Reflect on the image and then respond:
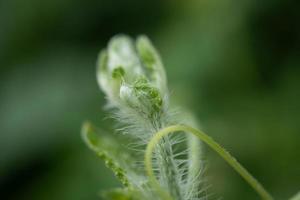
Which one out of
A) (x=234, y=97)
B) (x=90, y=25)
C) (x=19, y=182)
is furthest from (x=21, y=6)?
(x=234, y=97)

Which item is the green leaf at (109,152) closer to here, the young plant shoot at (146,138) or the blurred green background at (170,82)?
the young plant shoot at (146,138)

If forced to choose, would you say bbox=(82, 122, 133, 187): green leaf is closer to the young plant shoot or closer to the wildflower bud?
the young plant shoot

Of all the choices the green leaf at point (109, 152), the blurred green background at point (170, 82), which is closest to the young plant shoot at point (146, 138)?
the green leaf at point (109, 152)

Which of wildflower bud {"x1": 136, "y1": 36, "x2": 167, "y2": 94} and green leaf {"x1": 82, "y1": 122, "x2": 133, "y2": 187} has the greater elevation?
wildflower bud {"x1": 136, "y1": 36, "x2": 167, "y2": 94}

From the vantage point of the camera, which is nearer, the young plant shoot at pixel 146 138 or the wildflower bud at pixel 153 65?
the young plant shoot at pixel 146 138

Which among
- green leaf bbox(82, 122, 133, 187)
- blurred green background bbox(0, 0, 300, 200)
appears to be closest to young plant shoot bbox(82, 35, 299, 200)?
green leaf bbox(82, 122, 133, 187)

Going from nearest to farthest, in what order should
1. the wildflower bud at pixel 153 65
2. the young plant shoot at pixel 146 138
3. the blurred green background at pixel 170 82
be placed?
the young plant shoot at pixel 146 138
the wildflower bud at pixel 153 65
the blurred green background at pixel 170 82
